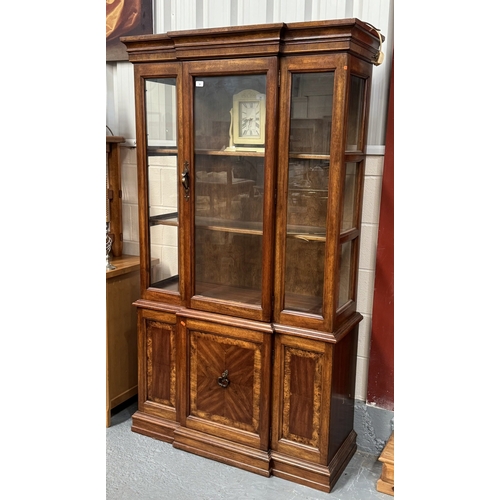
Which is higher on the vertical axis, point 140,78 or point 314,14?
point 314,14

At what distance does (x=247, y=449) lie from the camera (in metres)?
2.46

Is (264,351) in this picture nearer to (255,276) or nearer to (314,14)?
(255,276)

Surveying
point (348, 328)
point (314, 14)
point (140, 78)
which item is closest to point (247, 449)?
point (348, 328)

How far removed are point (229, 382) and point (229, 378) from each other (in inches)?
0.8

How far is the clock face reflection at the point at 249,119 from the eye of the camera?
7.70 ft

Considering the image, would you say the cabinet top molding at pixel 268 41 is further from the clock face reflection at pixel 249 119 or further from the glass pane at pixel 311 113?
the clock face reflection at pixel 249 119

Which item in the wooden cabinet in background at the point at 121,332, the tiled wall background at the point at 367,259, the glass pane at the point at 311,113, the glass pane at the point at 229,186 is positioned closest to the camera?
the glass pane at the point at 311,113

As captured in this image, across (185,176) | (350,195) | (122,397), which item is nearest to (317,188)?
(350,195)

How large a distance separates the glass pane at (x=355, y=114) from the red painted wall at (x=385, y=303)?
0.17 meters

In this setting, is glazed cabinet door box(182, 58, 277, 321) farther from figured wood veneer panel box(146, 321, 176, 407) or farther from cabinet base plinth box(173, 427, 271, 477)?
cabinet base plinth box(173, 427, 271, 477)

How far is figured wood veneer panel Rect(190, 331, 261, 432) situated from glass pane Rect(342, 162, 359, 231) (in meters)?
0.70

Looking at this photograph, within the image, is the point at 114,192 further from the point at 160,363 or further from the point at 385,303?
the point at 385,303

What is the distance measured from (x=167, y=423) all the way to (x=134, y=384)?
0.43 m

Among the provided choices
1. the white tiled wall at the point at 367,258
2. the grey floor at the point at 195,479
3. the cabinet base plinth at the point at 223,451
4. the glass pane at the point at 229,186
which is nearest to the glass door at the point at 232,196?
the glass pane at the point at 229,186
